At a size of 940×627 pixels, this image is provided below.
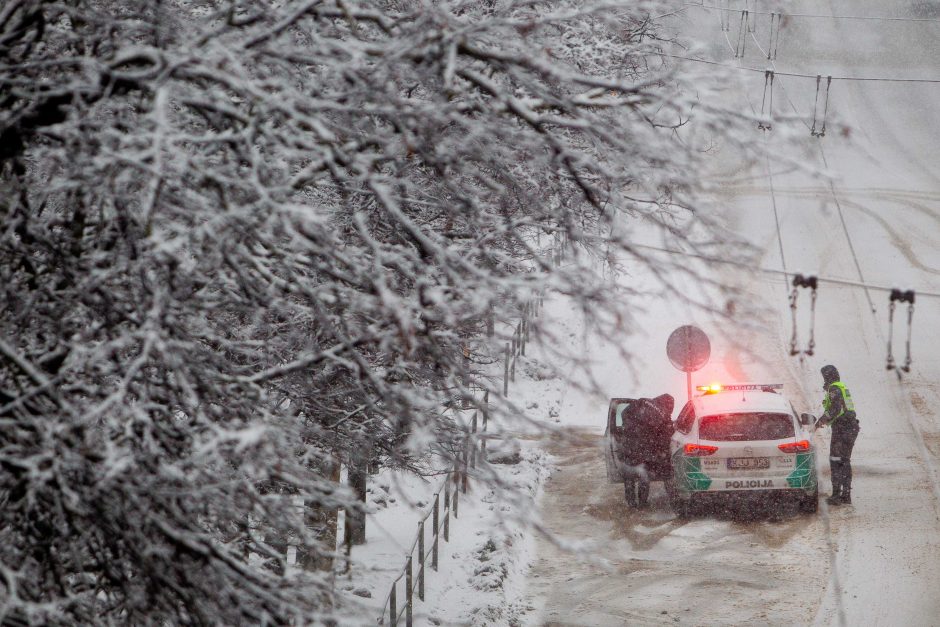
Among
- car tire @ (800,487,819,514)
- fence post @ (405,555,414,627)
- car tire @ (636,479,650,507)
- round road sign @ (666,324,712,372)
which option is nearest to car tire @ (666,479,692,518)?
car tire @ (636,479,650,507)

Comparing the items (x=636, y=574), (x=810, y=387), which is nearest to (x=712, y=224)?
(x=636, y=574)

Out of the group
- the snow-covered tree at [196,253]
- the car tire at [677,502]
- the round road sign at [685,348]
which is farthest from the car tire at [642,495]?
the snow-covered tree at [196,253]

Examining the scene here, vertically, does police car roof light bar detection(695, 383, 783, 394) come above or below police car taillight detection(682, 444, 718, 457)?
above

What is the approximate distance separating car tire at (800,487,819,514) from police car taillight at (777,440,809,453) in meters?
0.61

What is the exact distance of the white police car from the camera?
13188 millimetres

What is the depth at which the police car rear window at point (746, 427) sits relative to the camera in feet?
43.7

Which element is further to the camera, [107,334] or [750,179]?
[750,179]

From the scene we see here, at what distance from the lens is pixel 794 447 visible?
13.1 meters

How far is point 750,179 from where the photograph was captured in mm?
32156

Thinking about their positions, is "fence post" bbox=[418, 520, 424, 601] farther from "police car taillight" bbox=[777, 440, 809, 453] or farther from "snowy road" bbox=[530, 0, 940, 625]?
"police car taillight" bbox=[777, 440, 809, 453]

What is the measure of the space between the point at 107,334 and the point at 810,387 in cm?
1638

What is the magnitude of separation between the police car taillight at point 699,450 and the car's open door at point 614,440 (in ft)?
3.90

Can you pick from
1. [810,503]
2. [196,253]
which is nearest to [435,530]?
[810,503]

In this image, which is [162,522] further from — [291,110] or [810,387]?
[810,387]
